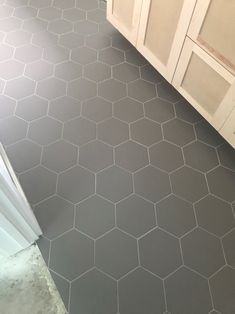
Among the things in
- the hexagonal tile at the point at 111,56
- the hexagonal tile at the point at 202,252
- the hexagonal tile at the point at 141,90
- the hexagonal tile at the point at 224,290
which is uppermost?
the hexagonal tile at the point at 111,56

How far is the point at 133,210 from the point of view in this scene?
1.40 metres

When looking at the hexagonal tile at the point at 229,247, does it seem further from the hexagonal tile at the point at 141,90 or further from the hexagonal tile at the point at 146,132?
the hexagonal tile at the point at 141,90

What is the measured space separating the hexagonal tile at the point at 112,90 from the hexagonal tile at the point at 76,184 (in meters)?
0.53

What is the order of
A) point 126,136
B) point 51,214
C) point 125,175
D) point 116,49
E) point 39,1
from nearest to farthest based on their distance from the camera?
point 51,214 < point 125,175 < point 126,136 < point 116,49 < point 39,1

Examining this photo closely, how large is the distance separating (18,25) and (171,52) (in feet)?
3.88

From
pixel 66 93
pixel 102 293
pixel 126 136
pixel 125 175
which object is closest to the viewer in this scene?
pixel 102 293

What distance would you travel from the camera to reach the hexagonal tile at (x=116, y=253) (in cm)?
126

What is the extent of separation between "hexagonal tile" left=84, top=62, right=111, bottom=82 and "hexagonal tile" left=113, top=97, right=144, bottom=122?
0.23m

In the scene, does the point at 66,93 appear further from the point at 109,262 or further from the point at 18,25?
the point at 109,262

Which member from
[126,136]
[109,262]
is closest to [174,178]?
[126,136]

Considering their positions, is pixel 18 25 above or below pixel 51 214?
above

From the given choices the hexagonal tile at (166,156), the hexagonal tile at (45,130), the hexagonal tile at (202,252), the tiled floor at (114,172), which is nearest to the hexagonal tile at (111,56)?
the tiled floor at (114,172)

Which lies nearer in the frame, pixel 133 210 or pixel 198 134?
pixel 133 210

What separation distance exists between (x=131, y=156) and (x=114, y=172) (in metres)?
0.14
